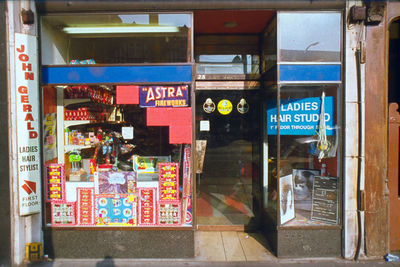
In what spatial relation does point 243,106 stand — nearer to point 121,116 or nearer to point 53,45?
point 121,116

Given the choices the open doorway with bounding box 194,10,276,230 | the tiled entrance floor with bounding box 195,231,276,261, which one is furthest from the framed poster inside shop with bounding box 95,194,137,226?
the open doorway with bounding box 194,10,276,230

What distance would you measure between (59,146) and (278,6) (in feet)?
14.0

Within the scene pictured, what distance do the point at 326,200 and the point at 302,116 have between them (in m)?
1.42

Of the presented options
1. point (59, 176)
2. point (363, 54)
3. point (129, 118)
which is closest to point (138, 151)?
point (129, 118)

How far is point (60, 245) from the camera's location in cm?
445

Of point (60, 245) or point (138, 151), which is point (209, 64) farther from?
point (60, 245)

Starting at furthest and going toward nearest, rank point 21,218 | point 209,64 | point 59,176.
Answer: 1. point 209,64
2. point 59,176
3. point 21,218

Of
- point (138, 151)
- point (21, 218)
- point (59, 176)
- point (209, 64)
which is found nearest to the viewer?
point (21, 218)

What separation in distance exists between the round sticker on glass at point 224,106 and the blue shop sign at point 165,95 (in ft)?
3.71

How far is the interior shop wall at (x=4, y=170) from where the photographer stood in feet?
13.6

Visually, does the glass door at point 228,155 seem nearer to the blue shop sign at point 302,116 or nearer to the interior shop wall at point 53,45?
the blue shop sign at point 302,116

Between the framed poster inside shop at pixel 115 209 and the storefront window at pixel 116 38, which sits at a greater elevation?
the storefront window at pixel 116 38

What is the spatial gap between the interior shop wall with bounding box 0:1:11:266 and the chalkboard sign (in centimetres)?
474

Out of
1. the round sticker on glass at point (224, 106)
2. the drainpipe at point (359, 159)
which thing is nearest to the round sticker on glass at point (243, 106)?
the round sticker on glass at point (224, 106)
